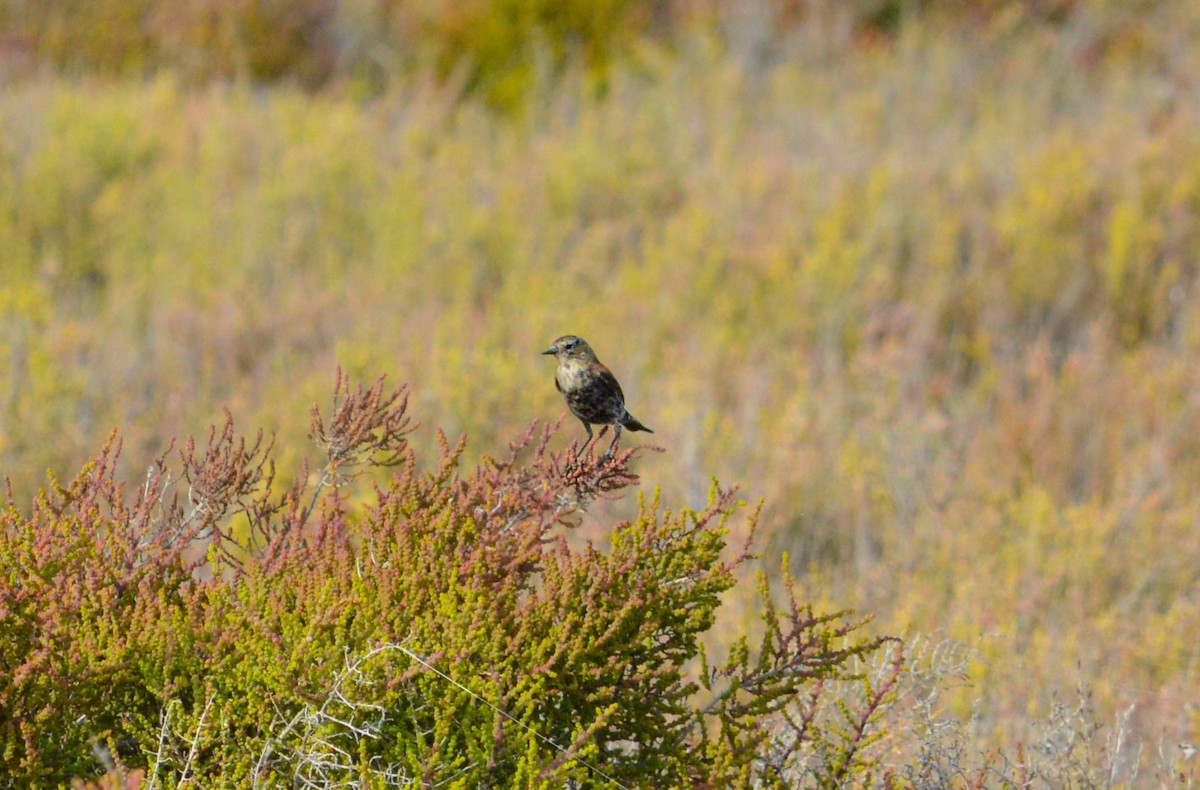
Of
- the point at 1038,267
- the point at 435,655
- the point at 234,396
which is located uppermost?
the point at 1038,267

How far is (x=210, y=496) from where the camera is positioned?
3076mm

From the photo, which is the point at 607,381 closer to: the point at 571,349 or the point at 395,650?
the point at 571,349

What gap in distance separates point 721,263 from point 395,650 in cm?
627

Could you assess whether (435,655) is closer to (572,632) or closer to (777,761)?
(572,632)

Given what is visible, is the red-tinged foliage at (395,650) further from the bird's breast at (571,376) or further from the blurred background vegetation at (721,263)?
the blurred background vegetation at (721,263)

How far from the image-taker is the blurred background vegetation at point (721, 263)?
5633 mm

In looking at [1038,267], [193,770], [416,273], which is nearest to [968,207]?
[1038,267]

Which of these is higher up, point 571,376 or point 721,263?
point 721,263

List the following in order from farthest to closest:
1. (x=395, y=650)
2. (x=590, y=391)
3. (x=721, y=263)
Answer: (x=721, y=263), (x=590, y=391), (x=395, y=650)

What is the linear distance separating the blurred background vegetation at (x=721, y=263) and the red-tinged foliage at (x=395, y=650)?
4.16ft

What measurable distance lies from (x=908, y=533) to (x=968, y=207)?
4.40 m

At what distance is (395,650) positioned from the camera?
2674 mm

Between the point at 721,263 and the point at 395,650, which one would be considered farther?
the point at 721,263

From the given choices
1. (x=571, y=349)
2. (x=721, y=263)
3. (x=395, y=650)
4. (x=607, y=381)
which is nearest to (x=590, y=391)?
(x=607, y=381)
